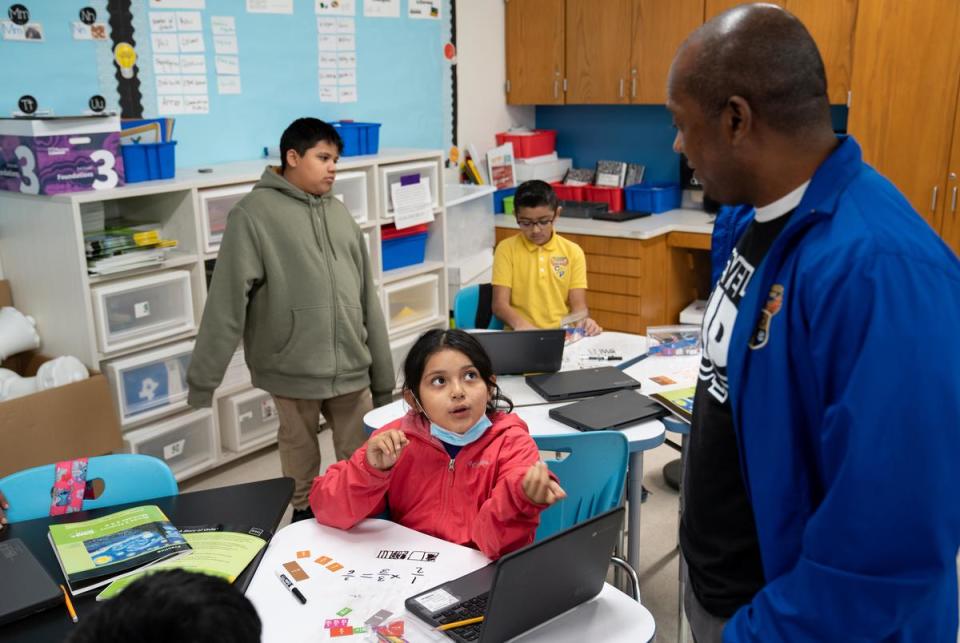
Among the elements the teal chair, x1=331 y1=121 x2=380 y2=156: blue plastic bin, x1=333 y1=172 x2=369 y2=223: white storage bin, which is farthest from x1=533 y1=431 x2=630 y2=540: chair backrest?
x1=331 y1=121 x2=380 y2=156: blue plastic bin

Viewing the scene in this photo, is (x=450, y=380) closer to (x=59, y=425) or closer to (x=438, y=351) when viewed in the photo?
(x=438, y=351)

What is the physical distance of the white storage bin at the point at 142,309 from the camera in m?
3.05

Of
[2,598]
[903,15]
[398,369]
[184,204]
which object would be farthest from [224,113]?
[903,15]

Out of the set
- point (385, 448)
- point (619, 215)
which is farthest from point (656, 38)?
point (385, 448)

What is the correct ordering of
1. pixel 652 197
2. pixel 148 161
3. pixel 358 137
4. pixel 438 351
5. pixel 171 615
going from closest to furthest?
pixel 171 615
pixel 438 351
pixel 148 161
pixel 358 137
pixel 652 197

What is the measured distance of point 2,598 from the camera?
1.44 meters

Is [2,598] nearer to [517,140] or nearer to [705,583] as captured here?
[705,583]

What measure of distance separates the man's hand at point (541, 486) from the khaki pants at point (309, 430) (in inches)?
61.1

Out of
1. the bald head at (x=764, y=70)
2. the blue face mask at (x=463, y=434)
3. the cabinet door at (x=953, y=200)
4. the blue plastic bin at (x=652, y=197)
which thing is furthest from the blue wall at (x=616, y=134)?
the bald head at (x=764, y=70)

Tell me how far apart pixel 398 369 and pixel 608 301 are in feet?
4.53

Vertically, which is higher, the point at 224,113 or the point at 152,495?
the point at 224,113

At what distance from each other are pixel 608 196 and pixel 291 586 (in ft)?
13.3

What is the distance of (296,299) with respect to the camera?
111 inches

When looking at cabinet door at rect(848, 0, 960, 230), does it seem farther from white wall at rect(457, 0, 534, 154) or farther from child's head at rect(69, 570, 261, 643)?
child's head at rect(69, 570, 261, 643)
